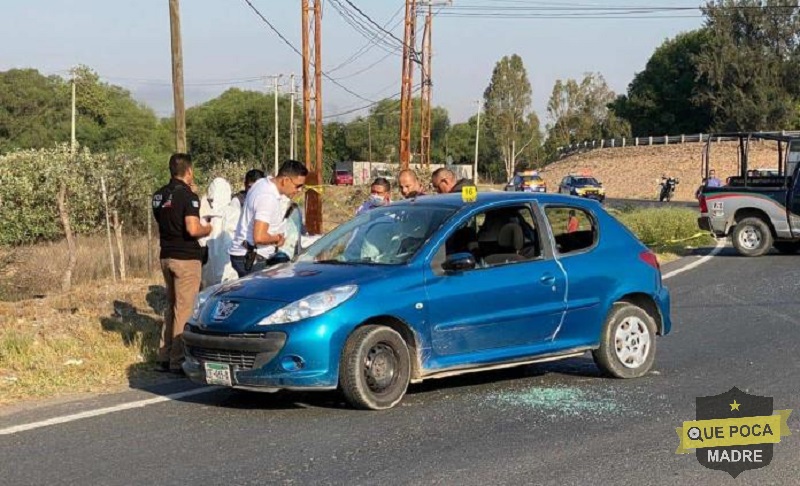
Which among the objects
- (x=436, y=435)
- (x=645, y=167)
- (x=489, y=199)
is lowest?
(x=436, y=435)

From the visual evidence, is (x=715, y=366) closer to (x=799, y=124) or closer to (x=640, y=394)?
(x=640, y=394)

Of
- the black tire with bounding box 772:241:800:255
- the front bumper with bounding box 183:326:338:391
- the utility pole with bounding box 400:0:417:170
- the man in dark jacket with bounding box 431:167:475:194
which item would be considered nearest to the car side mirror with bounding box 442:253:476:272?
the front bumper with bounding box 183:326:338:391

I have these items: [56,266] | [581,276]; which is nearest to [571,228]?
[581,276]

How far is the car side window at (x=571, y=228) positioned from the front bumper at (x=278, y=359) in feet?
7.62

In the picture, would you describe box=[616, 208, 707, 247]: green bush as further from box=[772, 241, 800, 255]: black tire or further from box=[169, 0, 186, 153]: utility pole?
box=[169, 0, 186, 153]: utility pole

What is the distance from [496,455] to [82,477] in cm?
230

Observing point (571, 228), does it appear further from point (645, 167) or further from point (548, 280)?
point (645, 167)

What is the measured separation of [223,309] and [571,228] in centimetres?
312

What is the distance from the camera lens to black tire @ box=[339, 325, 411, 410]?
6.54 m

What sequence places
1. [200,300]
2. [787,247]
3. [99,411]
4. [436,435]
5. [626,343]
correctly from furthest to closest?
[787,247]
[626,343]
[200,300]
[99,411]
[436,435]

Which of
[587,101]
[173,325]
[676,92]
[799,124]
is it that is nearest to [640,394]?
[173,325]

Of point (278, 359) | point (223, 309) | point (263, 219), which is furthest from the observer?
point (263, 219)

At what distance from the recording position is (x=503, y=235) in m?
7.77

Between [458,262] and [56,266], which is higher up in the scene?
[458,262]
